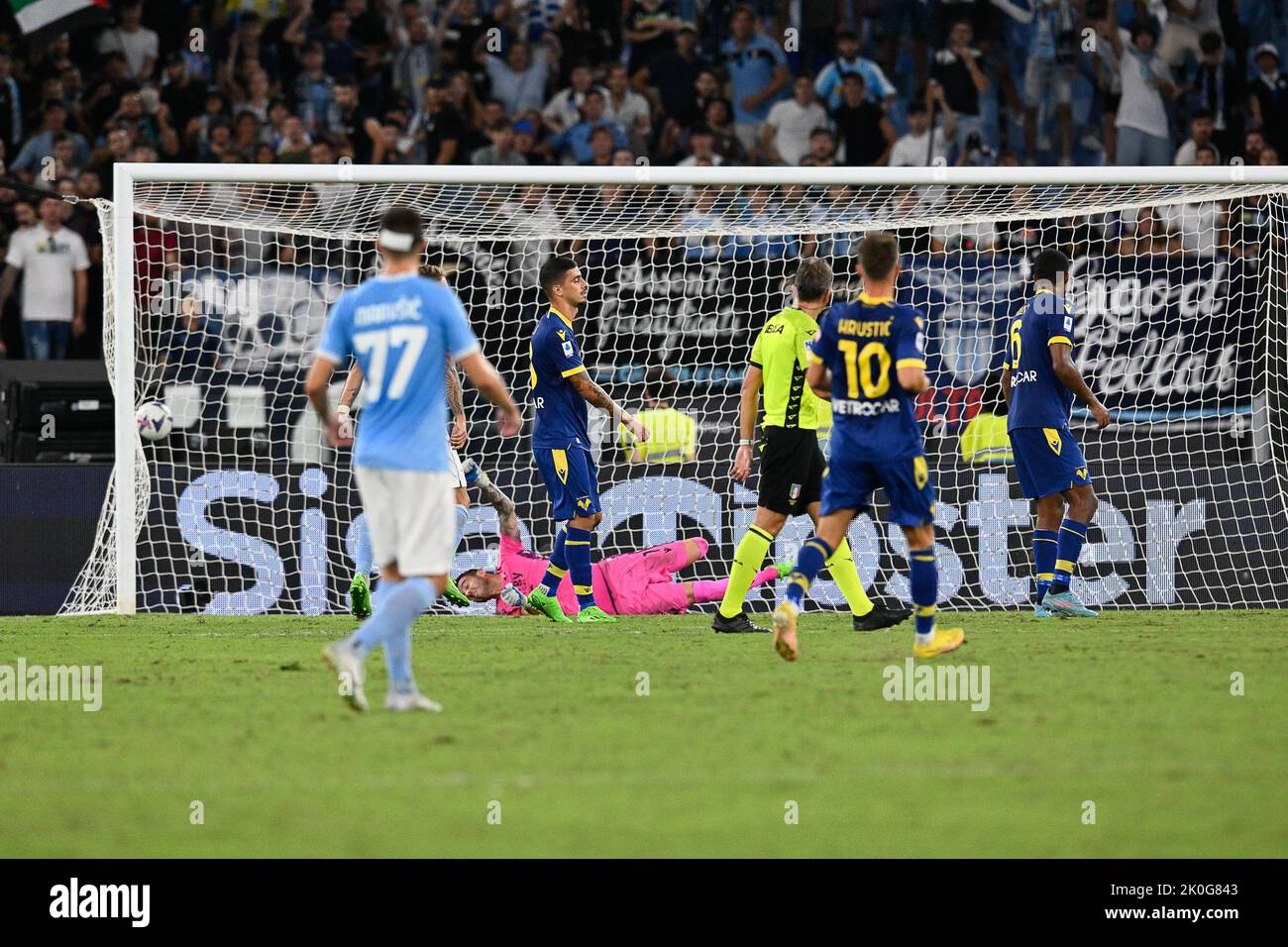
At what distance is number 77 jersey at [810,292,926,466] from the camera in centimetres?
771

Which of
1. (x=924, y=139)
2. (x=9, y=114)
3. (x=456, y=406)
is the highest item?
(x=9, y=114)

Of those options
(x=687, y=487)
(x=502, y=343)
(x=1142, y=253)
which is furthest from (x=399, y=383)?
(x=1142, y=253)

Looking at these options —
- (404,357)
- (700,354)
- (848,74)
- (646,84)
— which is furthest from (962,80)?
(404,357)

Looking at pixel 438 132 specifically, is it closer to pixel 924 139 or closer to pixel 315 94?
pixel 315 94

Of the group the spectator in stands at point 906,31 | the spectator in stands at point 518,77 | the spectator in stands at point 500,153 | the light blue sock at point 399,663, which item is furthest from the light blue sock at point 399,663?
the spectator in stands at point 906,31

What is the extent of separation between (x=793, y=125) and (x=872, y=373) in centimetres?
923

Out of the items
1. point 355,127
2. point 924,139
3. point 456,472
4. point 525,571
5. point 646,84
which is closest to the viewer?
point 456,472

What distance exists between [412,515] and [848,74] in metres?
11.6

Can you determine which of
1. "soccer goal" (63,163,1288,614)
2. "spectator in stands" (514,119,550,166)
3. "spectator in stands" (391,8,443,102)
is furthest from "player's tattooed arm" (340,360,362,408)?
"spectator in stands" (391,8,443,102)

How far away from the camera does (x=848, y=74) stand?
654 inches

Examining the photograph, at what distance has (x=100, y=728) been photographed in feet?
19.7

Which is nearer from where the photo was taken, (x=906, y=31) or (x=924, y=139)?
(x=924, y=139)
